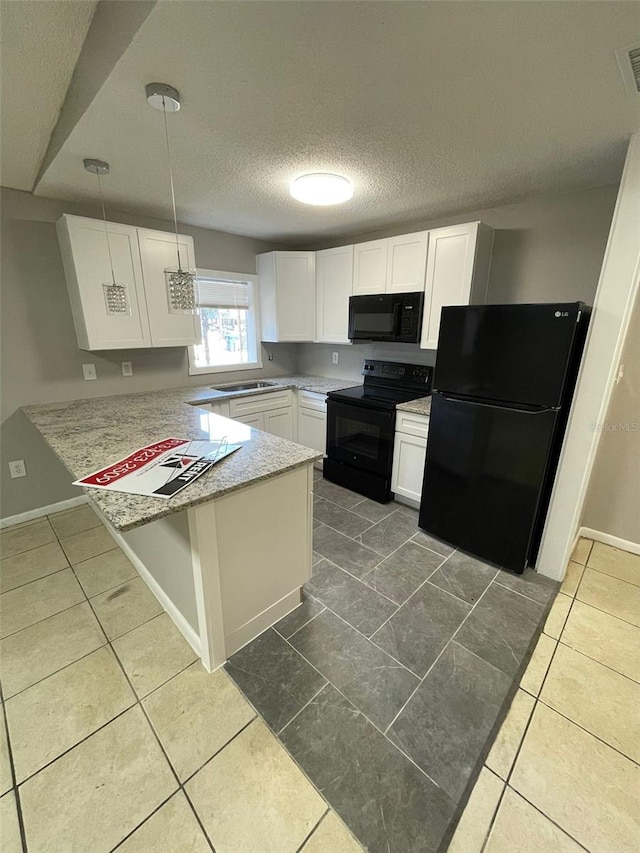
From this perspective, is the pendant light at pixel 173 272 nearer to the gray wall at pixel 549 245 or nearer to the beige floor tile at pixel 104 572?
the beige floor tile at pixel 104 572

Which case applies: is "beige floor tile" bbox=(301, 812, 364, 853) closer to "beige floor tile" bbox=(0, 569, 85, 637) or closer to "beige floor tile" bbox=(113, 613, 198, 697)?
"beige floor tile" bbox=(113, 613, 198, 697)

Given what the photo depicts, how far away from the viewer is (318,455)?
1.66 meters

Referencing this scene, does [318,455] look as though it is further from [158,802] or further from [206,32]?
[206,32]

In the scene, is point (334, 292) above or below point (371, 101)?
below

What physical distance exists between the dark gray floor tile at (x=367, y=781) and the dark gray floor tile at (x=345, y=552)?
854mm

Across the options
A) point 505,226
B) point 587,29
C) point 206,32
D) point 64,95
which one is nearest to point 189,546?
point 206,32

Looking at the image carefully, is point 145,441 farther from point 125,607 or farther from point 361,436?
point 361,436

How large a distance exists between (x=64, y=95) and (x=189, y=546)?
2.01 metres

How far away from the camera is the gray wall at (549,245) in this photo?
221cm

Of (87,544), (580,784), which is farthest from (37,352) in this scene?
(580,784)

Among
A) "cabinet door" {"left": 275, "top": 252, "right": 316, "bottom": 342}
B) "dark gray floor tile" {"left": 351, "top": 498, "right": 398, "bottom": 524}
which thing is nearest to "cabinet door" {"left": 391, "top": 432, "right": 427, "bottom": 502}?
"dark gray floor tile" {"left": 351, "top": 498, "right": 398, "bottom": 524}

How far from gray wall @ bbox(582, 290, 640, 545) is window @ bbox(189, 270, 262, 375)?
10.5ft

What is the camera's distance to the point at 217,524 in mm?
1380

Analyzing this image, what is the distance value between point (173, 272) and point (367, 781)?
7.15 feet
